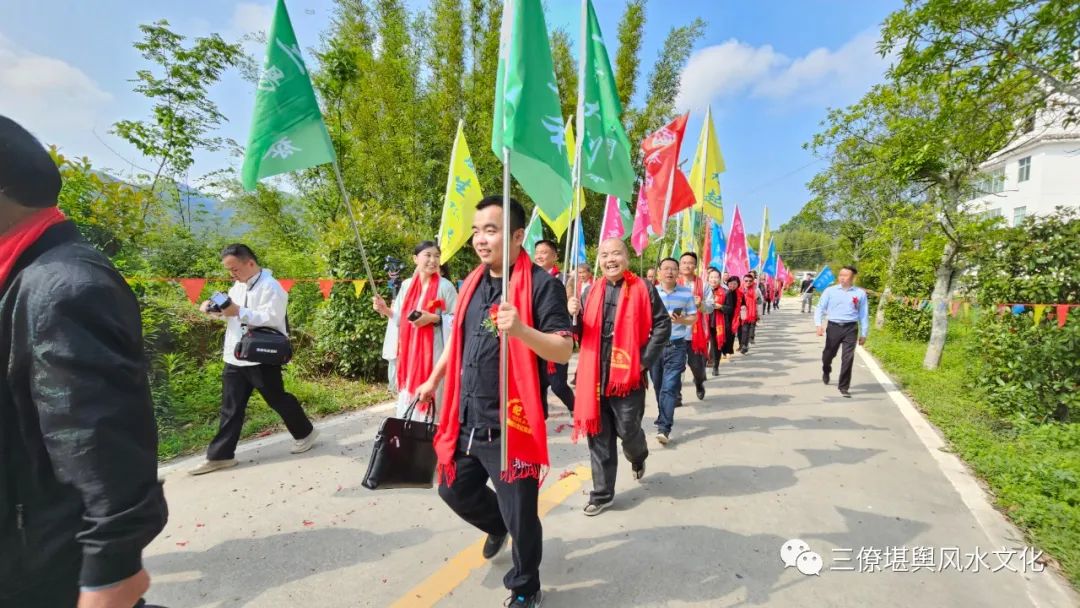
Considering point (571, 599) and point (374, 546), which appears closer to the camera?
point (571, 599)

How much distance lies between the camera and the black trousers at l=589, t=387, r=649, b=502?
11.2 ft

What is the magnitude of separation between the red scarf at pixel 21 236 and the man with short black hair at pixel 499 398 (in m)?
1.38

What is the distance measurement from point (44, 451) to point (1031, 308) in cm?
761

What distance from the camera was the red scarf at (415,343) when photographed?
391 centimetres

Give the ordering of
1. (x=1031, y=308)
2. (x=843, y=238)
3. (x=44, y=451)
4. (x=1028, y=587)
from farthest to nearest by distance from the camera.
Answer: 1. (x=843, y=238)
2. (x=1031, y=308)
3. (x=1028, y=587)
4. (x=44, y=451)

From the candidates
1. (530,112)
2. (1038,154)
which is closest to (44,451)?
(530,112)

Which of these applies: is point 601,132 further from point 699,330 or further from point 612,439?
point 699,330

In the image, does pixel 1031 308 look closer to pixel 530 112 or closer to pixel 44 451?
pixel 530 112

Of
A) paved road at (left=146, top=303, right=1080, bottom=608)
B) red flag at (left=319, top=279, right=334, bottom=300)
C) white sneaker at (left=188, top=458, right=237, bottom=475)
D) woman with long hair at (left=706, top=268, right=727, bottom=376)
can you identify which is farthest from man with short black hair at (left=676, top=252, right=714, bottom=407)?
white sneaker at (left=188, top=458, right=237, bottom=475)

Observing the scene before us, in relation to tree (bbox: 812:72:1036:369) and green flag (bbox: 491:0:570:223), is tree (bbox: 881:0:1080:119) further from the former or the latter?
green flag (bbox: 491:0:570:223)

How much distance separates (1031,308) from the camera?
17.3ft

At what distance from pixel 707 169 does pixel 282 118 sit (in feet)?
18.7

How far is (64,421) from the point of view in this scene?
3.26 ft

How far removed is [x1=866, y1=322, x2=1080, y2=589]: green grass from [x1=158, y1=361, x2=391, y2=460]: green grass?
6021 mm
